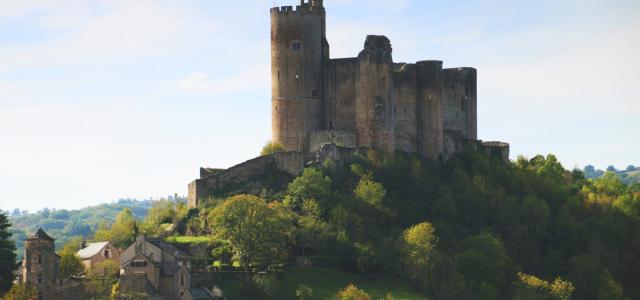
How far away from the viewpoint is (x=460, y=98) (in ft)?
327

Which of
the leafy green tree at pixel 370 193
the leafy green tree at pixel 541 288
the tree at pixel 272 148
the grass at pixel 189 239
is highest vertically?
the tree at pixel 272 148

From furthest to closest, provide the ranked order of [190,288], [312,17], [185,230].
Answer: [312,17], [185,230], [190,288]

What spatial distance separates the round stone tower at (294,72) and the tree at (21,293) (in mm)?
24697

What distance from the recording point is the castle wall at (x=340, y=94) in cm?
9169

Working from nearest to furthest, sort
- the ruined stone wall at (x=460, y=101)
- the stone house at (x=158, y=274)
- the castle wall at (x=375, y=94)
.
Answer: the stone house at (x=158, y=274) < the castle wall at (x=375, y=94) < the ruined stone wall at (x=460, y=101)

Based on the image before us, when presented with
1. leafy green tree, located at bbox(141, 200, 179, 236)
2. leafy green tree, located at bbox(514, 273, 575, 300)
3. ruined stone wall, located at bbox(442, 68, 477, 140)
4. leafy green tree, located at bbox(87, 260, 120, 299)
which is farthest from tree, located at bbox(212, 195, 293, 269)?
ruined stone wall, located at bbox(442, 68, 477, 140)

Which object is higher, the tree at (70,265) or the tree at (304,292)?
the tree at (70,265)

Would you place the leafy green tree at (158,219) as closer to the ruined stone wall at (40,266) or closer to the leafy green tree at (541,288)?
the ruined stone wall at (40,266)

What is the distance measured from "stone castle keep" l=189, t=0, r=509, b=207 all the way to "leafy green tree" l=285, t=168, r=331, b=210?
8.97 ft

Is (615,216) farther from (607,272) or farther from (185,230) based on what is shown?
(185,230)

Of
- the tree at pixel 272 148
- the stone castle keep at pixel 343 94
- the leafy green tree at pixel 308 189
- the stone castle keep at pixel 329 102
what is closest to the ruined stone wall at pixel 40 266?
the stone castle keep at pixel 329 102

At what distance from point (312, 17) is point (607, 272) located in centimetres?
2785

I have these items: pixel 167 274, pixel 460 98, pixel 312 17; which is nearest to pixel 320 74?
pixel 312 17

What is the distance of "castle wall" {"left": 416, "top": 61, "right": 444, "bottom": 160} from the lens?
94375 millimetres
